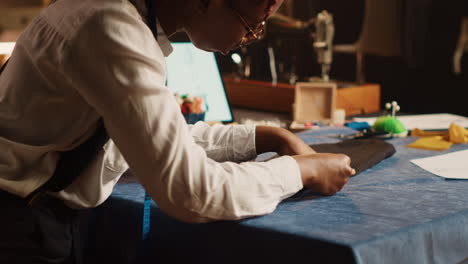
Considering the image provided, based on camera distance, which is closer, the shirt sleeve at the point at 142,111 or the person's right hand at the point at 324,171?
the shirt sleeve at the point at 142,111

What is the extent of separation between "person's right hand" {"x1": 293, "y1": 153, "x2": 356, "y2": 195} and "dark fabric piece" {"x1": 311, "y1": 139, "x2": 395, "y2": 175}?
21 centimetres

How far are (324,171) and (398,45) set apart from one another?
3981 millimetres

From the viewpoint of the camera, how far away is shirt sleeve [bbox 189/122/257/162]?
1482 millimetres

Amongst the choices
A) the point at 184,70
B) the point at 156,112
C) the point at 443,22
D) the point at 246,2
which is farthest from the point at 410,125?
the point at 443,22

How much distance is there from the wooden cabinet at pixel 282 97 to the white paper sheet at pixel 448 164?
40.9 inches

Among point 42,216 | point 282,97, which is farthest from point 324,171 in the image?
point 282,97

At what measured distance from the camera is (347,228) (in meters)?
1.05

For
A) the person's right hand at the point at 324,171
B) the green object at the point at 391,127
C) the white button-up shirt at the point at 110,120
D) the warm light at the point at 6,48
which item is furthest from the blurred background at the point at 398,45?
the white button-up shirt at the point at 110,120

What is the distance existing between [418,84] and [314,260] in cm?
463

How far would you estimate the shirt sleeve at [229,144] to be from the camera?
1482mm

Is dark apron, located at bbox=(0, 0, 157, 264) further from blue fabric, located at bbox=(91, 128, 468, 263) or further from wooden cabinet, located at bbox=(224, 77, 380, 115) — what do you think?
wooden cabinet, located at bbox=(224, 77, 380, 115)

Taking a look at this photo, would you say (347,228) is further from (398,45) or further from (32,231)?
(398,45)

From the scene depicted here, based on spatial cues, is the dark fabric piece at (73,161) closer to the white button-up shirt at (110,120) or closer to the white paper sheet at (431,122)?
the white button-up shirt at (110,120)

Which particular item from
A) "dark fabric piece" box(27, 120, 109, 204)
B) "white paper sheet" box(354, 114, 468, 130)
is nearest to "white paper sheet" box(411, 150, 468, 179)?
"white paper sheet" box(354, 114, 468, 130)
